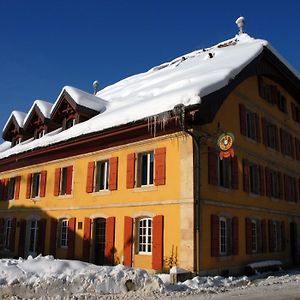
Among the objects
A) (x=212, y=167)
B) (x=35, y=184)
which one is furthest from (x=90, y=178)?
(x=212, y=167)

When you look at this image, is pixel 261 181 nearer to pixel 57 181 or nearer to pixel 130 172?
pixel 130 172

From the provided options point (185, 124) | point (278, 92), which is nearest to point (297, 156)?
point (278, 92)

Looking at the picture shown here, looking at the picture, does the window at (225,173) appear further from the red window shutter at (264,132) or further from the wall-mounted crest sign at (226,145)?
the red window shutter at (264,132)

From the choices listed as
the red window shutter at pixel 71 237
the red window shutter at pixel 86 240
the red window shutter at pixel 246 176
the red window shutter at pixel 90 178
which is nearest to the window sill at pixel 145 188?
the red window shutter at pixel 90 178

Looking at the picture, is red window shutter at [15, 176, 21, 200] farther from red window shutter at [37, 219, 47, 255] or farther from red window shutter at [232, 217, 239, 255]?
red window shutter at [232, 217, 239, 255]

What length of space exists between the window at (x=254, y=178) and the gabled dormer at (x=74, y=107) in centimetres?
742

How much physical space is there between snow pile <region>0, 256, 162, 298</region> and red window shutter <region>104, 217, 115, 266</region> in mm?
4679

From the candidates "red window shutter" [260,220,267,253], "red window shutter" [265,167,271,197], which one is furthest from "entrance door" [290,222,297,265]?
"red window shutter" [260,220,267,253]

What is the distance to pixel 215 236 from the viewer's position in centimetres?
1415

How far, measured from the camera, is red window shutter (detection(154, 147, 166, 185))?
14500 millimetres

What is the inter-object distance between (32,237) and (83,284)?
37.9 ft

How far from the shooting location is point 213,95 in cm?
1384

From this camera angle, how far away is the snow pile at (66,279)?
30.7 feet

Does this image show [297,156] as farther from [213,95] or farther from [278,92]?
[213,95]
